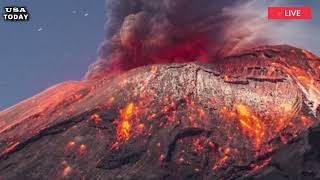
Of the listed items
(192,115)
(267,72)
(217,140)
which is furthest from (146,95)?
(267,72)

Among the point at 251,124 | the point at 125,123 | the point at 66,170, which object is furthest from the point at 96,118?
the point at 251,124

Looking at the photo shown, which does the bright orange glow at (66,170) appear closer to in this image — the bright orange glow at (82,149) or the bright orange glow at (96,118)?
the bright orange glow at (82,149)

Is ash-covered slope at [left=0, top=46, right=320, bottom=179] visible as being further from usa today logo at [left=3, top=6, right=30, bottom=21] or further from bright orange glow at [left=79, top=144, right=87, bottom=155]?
usa today logo at [left=3, top=6, right=30, bottom=21]

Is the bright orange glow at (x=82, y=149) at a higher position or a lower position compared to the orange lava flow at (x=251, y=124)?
lower

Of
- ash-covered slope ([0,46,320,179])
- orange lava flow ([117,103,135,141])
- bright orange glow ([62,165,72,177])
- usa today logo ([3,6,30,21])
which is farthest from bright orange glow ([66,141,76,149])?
usa today logo ([3,6,30,21])

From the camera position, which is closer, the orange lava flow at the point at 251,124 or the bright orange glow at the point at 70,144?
the orange lava flow at the point at 251,124

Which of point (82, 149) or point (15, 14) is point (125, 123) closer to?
point (82, 149)

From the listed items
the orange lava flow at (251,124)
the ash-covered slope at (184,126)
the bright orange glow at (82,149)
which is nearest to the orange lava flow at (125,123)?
the ash-covered slope at (184,126)
